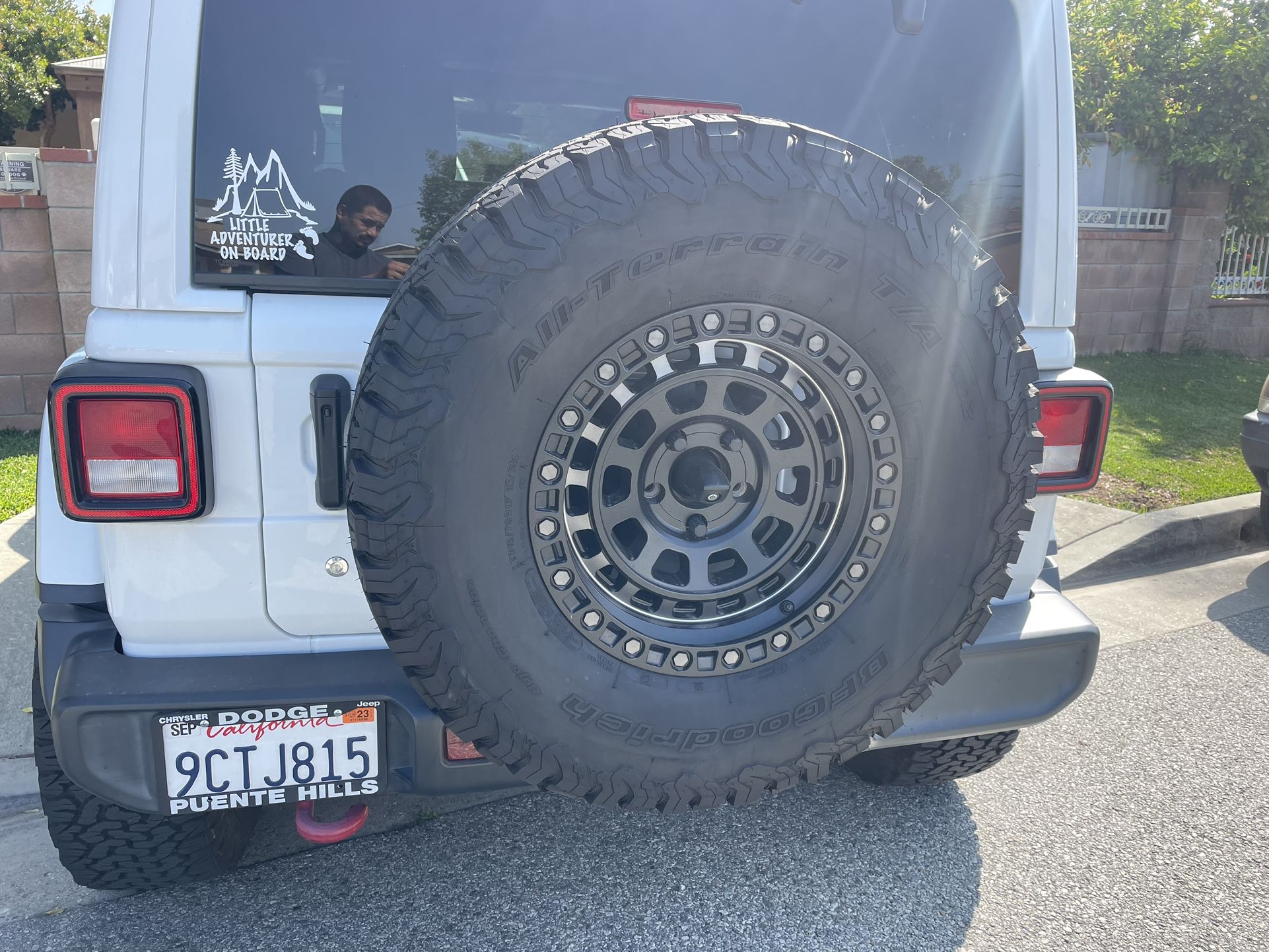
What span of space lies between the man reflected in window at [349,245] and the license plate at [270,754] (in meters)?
0.84

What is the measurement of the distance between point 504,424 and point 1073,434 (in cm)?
145

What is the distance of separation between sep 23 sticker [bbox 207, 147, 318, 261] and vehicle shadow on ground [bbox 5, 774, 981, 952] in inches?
→ 59.5

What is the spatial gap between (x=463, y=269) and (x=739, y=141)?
20.3 inches

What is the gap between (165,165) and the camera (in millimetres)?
1729

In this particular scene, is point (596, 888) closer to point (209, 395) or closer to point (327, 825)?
point (327, 825)

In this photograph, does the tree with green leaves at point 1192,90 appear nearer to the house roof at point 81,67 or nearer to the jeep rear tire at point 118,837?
the jeep rear tire at point 118,837

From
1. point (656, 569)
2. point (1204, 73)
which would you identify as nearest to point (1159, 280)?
point (1204, 73)

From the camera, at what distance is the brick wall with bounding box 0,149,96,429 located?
575 centimetres

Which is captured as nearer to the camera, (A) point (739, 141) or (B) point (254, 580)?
(A) point (739, 141)

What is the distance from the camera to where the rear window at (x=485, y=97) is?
5.86ft

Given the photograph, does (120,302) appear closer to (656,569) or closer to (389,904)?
(656,569)

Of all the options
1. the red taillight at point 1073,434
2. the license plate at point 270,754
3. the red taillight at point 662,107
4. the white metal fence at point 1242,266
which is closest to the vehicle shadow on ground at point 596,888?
the license plate at point 270,754

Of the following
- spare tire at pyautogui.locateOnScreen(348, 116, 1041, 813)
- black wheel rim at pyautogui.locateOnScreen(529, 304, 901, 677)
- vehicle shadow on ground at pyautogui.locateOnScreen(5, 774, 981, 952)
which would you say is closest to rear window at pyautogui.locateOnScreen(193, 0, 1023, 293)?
spare tire at pyautogui.locateOnScreen(348, 116, 1041, 813)

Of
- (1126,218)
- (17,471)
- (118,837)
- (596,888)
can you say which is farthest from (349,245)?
(1126,218)
